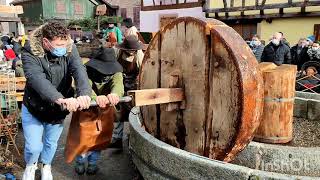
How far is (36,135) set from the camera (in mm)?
3975

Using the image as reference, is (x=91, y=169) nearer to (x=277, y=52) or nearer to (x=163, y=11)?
(x=277, y=52)

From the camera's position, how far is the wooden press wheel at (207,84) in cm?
327

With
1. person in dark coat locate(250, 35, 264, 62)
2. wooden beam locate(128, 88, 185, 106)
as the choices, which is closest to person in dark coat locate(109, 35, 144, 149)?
wooden beam locate(128, 88, 185, 106)

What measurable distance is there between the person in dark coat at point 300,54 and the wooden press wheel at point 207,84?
7.72 m

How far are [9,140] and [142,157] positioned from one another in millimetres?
2746

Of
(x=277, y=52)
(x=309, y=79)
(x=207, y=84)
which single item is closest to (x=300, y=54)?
(x=277, y=52)

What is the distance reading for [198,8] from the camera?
22172 mm

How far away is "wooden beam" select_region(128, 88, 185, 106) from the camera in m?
3.35

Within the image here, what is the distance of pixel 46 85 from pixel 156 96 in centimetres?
103

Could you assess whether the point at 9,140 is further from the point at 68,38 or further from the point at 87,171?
the point at 68,38

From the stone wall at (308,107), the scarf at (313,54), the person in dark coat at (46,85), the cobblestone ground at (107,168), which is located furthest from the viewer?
the scarf at (313,54)

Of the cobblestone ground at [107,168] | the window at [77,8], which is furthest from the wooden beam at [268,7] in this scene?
the window at [77,8]

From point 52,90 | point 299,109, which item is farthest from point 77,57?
point 299,109

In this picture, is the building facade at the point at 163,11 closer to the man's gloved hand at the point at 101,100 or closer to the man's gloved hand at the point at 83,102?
the man's gloved hand at the point at 101,100
